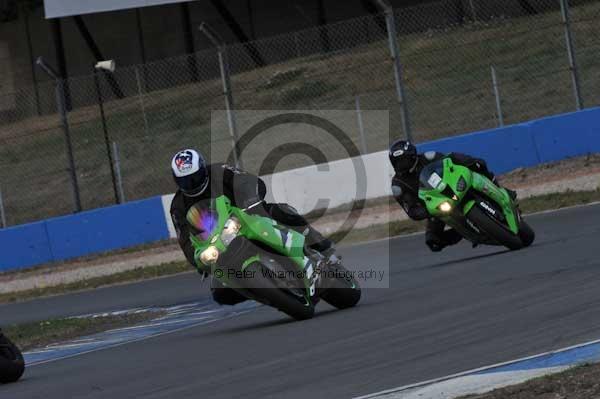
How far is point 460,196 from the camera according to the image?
13594 millimetres

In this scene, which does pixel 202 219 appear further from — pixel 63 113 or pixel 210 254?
pixel 63 113

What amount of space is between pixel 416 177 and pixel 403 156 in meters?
0.32

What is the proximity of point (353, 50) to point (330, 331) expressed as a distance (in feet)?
68.6

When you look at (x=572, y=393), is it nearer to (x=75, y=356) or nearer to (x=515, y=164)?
(x=75, y=356)

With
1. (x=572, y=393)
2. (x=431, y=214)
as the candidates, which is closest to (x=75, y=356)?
(x=431, y=214)

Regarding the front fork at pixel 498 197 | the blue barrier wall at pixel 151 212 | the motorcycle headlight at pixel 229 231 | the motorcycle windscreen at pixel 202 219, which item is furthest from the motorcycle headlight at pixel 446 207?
the blue barrier wall at pixel 151 212

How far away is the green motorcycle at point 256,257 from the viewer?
10.6 m

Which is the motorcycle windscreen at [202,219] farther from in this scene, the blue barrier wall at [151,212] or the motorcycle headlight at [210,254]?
the blue barrier wall at [151,212]

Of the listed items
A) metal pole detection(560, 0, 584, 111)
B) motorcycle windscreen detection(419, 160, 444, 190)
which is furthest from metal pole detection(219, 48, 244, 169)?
motorcycle windscreen detection(419, 160, 444, 190)

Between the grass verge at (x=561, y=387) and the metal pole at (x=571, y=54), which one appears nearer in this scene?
the grass verge at (x=561, y=387)

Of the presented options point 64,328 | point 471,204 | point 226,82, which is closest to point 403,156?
point 471,204

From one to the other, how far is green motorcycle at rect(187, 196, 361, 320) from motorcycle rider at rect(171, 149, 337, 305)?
0.35ft

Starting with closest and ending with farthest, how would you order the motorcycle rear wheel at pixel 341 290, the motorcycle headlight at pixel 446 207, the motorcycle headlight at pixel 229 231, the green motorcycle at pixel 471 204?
the motorcycle headlight at pixel 229 231
the motorcycle rear wheel at pixel 341 290
the green motorcycle at pixel 471 204
the motorcycle headlight at pixel 446 207

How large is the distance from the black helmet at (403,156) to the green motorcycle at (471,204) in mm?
283
